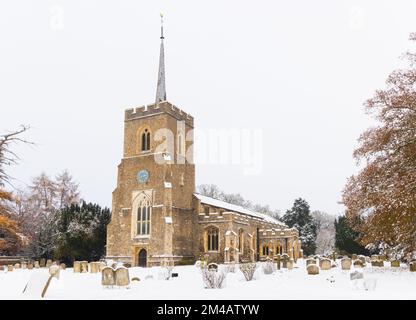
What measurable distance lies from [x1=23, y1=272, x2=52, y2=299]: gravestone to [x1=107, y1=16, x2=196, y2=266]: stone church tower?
20.4 m

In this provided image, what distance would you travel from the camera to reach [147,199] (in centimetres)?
3391

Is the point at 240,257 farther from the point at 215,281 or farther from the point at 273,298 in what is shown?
the point at 273,298

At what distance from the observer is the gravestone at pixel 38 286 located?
1148 cm

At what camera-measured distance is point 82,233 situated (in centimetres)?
3556

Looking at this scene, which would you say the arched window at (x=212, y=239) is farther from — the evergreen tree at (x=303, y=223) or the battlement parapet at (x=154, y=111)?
the evergreen tree at (x=303, y=223)

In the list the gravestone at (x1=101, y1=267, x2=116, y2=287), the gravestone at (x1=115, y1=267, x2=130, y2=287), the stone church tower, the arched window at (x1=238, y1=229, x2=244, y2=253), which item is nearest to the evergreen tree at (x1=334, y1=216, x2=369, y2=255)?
the arched window at (x1=238, y1=229, x2=244, y2=253)

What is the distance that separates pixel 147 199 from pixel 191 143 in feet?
Result: 23.2

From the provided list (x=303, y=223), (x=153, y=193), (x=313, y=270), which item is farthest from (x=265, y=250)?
(x=313, y=270)

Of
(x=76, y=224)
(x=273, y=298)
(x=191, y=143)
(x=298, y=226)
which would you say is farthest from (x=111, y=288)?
(x=298, y=226)

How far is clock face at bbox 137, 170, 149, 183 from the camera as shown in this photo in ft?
112

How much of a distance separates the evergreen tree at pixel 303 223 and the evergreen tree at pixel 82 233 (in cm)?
2916

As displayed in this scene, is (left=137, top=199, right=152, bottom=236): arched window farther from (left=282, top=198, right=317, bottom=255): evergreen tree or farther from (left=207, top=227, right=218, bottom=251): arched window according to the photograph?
(left=282, top=198, right=317, bottom=255): evergreen tree

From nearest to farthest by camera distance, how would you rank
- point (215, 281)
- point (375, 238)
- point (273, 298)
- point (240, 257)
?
point (273, 298) → point (215, 281) → point (375, 238) → point (240, 257)

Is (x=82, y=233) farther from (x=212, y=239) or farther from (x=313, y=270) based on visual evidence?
(x=313, y=270)
